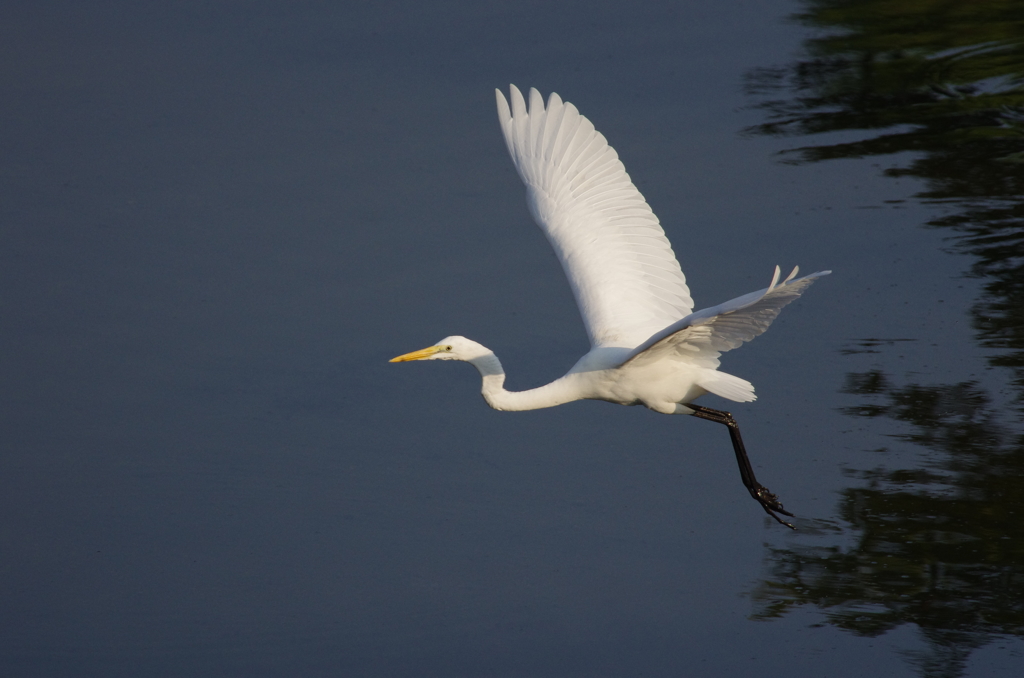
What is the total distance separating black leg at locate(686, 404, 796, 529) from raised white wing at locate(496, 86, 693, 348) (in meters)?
0.49

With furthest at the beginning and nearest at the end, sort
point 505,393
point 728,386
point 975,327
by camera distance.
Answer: point 975,327, point 505,393, point 728,386

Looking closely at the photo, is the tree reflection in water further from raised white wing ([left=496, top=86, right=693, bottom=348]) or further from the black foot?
raised white wing ([left=496, top=86, right=693, bottom=348])

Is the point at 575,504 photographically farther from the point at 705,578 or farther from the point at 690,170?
the point at 690,170

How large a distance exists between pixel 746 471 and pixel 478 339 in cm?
206

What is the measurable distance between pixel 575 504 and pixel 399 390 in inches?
57.2

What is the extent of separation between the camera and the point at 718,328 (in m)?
5.09

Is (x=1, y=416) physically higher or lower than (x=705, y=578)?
higher

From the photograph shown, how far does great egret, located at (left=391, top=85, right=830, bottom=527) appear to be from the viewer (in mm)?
5586

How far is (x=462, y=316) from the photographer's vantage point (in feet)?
25.0

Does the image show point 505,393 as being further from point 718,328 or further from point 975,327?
point 975,327

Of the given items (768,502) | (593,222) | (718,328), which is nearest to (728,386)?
(718,328)

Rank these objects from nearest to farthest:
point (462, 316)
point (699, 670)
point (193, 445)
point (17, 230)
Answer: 1. point (699, 670)
2. point (193, 445)
3. point (462, 316)
4. point (17, 230)

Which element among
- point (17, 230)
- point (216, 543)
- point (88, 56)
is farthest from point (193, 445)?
point (88, 56)

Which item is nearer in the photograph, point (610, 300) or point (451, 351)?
point (451, 351)
